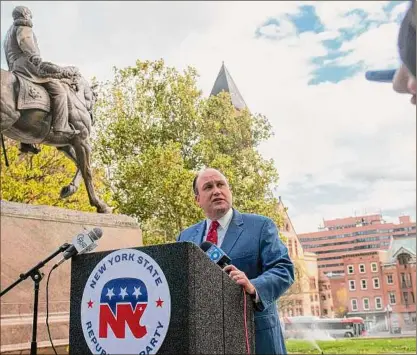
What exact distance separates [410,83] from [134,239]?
629 centimetres

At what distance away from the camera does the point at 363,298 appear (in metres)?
54.9

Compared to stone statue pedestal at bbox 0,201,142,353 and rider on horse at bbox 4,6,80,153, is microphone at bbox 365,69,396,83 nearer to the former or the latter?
stone statue pedestal at bbox 0,201,142,353

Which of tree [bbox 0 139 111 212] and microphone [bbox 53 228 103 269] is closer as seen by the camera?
microphone [bbox 53 228 103 269]

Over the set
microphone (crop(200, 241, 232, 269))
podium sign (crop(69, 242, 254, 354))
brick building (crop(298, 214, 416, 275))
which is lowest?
podium sign (crop(69, 242, 254, 354))

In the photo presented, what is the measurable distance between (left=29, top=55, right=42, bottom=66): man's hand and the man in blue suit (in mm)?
4338

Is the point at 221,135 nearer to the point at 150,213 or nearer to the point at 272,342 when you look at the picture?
the point at 150,213

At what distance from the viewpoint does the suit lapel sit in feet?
6.95

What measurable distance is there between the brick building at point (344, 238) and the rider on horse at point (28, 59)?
85.7 meters

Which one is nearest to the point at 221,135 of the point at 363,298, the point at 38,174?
the point at 38,174

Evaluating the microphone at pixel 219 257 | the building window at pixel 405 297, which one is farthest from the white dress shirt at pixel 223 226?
the building window at pixel 405 297

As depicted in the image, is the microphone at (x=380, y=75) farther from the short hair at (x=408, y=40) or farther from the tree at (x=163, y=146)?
the tree at (x=163, y=146)

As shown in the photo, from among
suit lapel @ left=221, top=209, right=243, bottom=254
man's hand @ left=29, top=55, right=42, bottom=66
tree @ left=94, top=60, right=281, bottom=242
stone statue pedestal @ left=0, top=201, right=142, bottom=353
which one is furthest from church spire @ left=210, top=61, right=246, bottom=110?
suit lapel @ left=221, top=209, right=243, bottom=254

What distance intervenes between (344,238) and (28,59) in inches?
3763

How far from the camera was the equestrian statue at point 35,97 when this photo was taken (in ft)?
19.2
